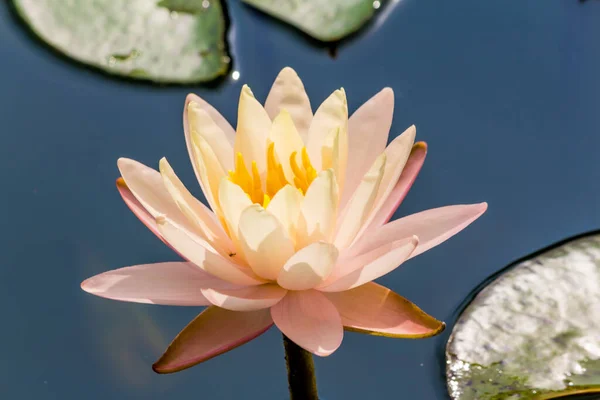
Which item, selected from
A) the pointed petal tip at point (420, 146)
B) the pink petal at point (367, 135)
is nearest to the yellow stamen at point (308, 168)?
the pink petal at point (367, 135)

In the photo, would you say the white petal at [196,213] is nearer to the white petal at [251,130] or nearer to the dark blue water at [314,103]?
the white petal at [251,130]

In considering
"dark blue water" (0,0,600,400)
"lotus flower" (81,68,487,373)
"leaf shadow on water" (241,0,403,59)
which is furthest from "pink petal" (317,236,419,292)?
"leaf shadow on water" (241,0,403,59)

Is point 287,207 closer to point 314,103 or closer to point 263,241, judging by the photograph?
point 263,241

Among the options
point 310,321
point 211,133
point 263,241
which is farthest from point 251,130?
point 310,321

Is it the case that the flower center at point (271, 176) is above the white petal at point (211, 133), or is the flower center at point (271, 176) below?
below

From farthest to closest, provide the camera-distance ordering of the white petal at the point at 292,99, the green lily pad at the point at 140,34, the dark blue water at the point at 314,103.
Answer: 1. the green lily pad at the point at 140,34
2. the dark blue water at the point at 314,103
3. the white petal at the point at 292,99

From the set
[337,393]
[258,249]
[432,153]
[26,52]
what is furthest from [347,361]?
[26,52]
